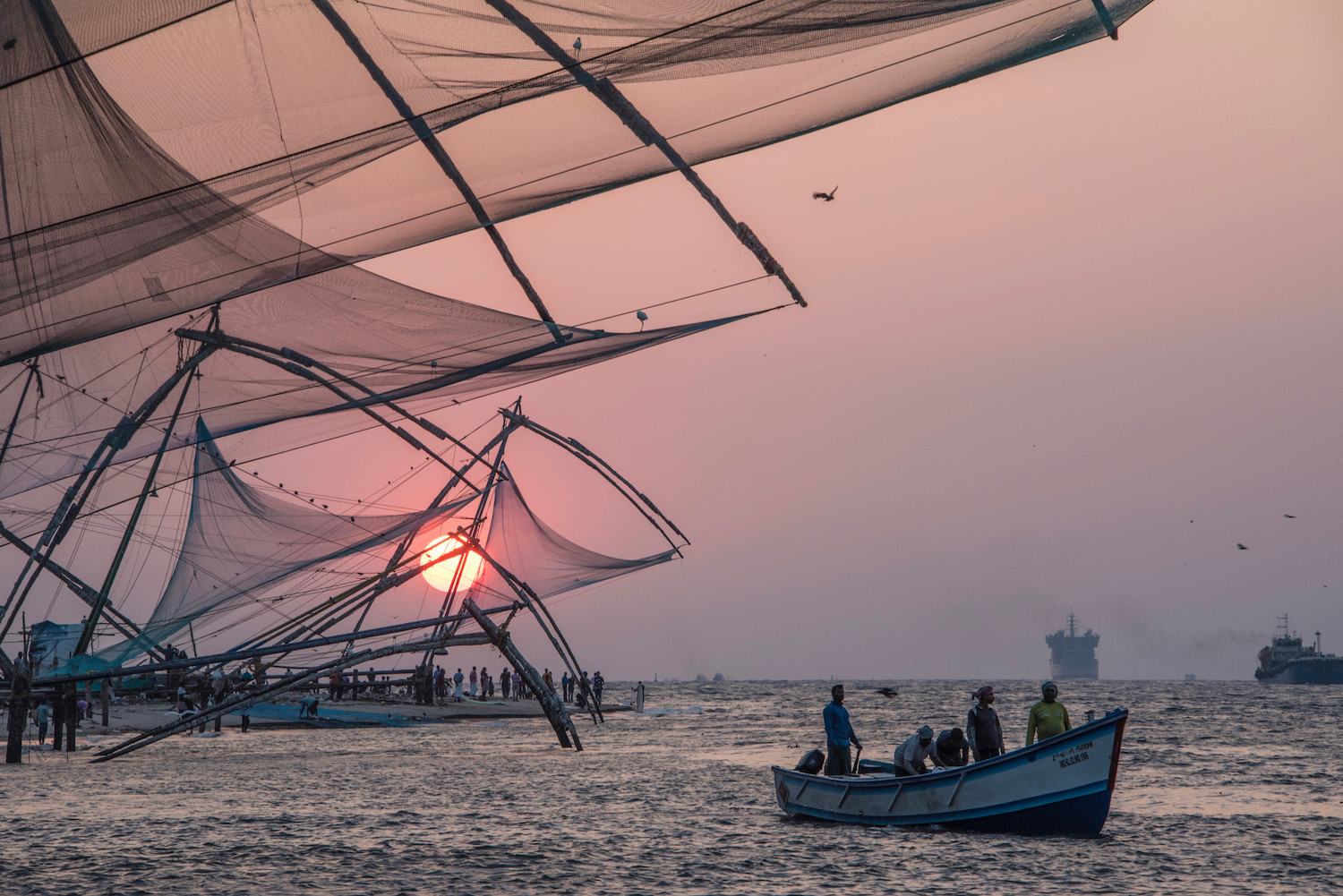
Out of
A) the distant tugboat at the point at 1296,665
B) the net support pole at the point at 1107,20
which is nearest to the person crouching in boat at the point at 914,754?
the net support pole at the point at 1107,20

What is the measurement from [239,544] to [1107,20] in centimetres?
2079

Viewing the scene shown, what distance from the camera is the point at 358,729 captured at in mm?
36500

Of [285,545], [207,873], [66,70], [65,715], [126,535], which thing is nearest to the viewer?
[66,70]

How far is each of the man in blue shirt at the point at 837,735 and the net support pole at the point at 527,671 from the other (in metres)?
9.10

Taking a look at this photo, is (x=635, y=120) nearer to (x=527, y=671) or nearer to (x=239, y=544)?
(x=527, y=671)

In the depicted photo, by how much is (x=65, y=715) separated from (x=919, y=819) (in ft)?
62.5

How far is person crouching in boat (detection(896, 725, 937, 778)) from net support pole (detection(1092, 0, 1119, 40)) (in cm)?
849

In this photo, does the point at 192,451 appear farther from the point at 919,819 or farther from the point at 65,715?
the point at 919,819

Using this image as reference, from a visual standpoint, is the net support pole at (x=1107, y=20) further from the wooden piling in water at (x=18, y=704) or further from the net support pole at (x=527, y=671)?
the wooden piling in water at (x=18, y=704)

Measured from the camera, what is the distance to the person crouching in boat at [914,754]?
13859 millimetres

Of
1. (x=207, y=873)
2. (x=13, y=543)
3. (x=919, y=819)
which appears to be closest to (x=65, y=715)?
(x=13, y=543)

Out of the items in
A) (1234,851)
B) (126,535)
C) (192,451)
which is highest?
(192,451)

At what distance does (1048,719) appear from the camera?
539 inches

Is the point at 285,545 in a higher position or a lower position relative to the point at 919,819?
higher
